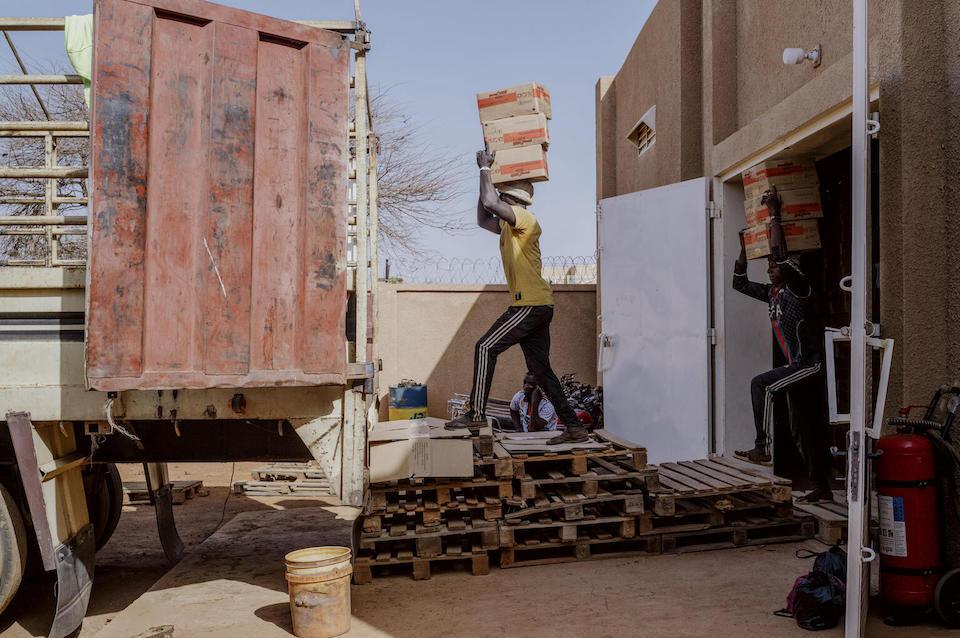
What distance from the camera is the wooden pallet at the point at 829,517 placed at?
5.18m

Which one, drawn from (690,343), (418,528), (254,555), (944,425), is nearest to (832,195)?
(690,343)

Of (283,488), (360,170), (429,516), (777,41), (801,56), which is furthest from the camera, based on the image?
(283,488)

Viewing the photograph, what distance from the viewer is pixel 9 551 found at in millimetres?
4297

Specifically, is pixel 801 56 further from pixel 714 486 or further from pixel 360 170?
pixel 360 170

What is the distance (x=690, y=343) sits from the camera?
763 cm

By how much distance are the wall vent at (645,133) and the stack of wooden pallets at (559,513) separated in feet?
17.2

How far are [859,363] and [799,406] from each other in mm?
2655

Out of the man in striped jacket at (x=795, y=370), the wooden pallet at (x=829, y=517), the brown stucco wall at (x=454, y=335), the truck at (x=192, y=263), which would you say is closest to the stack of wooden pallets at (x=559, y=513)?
the wooden pallet at (x=829, y=517)

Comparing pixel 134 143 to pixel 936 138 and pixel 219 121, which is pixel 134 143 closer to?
pixel 219 121

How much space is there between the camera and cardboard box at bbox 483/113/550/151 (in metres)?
5.68

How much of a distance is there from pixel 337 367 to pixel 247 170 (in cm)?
117

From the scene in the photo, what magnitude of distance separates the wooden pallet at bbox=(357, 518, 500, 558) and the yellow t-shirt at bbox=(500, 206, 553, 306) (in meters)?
1.66

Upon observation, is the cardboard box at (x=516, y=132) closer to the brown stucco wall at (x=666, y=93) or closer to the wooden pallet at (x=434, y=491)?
the wooden pallet at (x=434, y=491)

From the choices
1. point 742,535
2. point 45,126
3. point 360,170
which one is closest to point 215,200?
point 360,170
